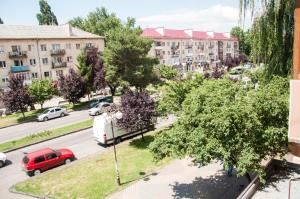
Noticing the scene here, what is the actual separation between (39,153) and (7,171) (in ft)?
8.71

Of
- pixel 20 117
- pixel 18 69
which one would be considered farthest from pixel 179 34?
pixel 20 117

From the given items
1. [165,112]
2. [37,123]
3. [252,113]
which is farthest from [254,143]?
[37,123]

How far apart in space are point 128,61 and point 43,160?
74.8 feet

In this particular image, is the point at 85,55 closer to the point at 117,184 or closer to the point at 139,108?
the point at 139,108

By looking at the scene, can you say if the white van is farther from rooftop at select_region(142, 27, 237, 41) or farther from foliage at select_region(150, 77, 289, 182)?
rooftop at select_region(142, 27, 237, 41)

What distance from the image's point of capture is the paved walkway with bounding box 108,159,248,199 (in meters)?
15.2

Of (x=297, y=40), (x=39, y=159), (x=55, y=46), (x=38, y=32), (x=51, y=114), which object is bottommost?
(x=39, y=159)

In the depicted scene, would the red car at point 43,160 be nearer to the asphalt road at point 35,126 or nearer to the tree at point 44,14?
the asphalt road at point 35,126

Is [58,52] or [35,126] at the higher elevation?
[58,52]

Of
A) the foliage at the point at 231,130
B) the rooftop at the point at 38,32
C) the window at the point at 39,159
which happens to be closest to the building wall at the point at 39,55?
the rooftop at the point at 38,32

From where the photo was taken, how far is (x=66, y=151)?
21641 millimetres

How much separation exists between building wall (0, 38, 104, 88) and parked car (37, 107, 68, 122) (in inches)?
499

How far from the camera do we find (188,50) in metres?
83.0

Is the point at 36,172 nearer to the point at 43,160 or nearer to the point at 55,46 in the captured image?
the point at 43,160
